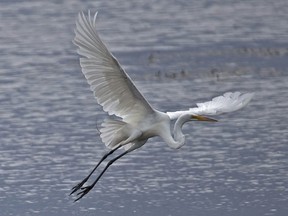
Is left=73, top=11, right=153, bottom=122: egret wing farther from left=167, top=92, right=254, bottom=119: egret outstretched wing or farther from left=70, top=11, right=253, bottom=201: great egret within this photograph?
left=167, top=92, right=254, bottom=119: egret outstretched wing

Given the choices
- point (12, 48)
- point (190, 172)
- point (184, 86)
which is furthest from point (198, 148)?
point (12, 48)

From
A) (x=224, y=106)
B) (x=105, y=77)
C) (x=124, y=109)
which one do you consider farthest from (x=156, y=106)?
(x=105, y=77)

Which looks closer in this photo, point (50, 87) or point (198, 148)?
point (198, 148)

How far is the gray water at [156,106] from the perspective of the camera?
1076cm

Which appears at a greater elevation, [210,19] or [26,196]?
[26,196]

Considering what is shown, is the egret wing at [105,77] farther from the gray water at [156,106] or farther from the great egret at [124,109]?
the gray water at [156,106]

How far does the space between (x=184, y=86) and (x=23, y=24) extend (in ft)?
16.5

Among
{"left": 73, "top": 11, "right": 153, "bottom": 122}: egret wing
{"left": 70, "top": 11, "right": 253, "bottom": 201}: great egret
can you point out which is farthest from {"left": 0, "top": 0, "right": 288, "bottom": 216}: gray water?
{"left": 73, "top": 11, "right": 153, "bottom": 122}: egret wing

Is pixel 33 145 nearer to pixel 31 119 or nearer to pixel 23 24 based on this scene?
pixel 31 119

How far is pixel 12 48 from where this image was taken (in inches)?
683

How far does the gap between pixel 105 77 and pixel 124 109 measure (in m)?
0.43

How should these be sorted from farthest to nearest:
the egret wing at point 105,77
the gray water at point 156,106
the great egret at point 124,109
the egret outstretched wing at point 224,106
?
1. the gray water at point 156,106
2. the egret outstretched wing at point 224,106
3. the great egret at point 124,109
4. the egret wing at point 105,77

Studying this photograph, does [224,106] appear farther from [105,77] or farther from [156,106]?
[156,106]

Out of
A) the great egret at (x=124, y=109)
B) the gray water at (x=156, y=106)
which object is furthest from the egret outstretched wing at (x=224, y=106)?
the gray water at (x=156, y=106)
